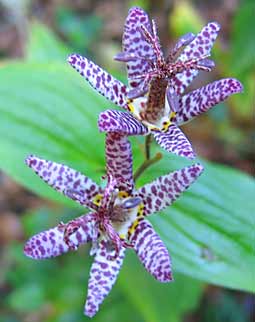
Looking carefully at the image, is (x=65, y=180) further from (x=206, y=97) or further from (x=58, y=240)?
(x=206, y=97)

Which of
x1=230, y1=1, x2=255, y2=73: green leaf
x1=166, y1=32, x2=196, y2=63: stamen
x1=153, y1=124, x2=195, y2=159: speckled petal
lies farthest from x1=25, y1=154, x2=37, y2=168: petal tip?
x1=230, y1=1, x2=255, y2=73: green leaf

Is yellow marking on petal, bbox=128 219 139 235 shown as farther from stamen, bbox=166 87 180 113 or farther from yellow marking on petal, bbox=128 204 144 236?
stamen, bbox=166 87 180 113

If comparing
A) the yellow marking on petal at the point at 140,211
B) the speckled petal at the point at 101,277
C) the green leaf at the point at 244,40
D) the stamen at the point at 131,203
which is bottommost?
the speckled petal at the point at 101,277

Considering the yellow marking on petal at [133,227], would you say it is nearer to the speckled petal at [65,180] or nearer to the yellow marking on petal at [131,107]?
the speckled petal at [65,180]

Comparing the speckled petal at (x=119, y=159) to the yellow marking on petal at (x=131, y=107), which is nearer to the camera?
the speckled petal at (x=119, y=159)

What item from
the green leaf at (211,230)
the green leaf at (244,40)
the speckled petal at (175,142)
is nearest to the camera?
the speckled petal at (175,142)

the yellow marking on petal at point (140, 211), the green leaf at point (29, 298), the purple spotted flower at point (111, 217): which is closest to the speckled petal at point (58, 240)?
the purple spotted flower at point (111, 217)

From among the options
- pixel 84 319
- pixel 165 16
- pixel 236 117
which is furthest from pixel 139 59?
pixel 165 16
